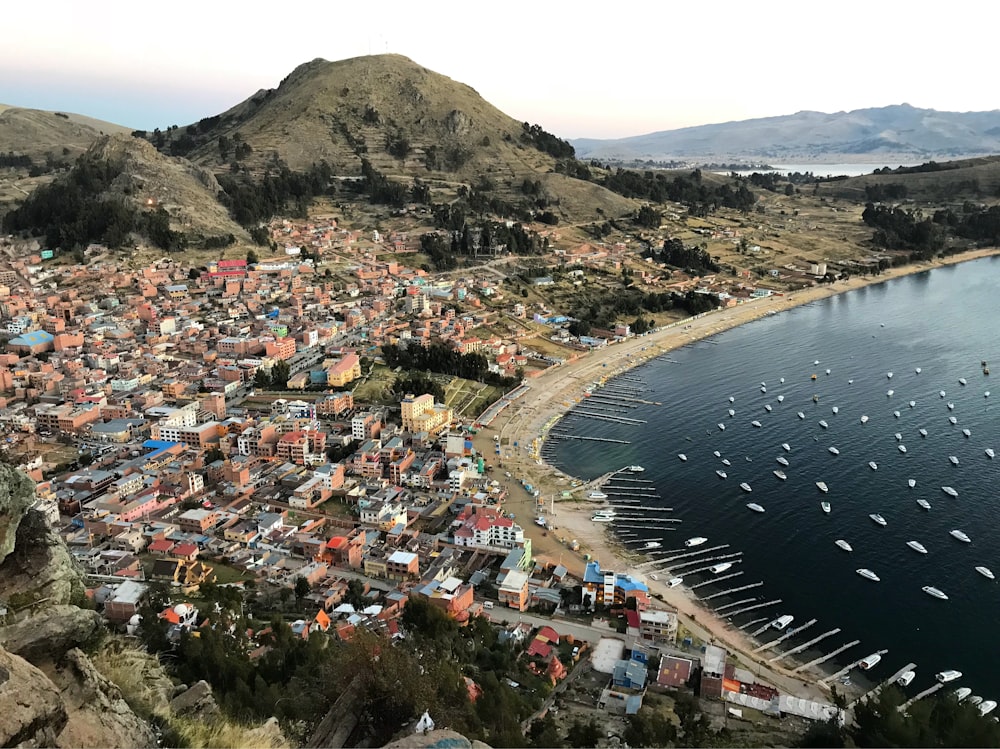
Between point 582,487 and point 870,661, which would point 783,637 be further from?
point 582,487

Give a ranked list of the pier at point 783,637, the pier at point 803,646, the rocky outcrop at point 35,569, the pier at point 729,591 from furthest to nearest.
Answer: the pier at point 729,591 < the pier at point 783,637 < the pier at point 803,646 < the rocky outcrop at point 35,569

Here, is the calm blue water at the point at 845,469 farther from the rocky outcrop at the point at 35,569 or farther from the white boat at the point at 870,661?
the rocky outcrop at the point at 35,569

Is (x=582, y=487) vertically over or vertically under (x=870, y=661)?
over

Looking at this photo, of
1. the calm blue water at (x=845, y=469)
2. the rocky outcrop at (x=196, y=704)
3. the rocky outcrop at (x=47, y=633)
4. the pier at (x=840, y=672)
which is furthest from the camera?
the calm blue water at (x=845, y=469)

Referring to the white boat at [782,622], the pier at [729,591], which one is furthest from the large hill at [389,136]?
the white boat at [782,622]

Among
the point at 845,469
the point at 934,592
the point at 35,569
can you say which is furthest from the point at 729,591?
the point at 35,569

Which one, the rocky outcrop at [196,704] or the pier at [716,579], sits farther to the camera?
the pier at [716,579]

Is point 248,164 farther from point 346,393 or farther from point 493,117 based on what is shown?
point 346,393
